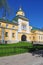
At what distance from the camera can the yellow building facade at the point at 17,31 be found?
3909 centimetres

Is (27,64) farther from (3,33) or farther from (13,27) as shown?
(13,27)

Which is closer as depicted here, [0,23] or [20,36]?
[0,23]

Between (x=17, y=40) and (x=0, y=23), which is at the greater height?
(x=0, y=23)

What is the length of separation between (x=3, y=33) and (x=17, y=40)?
6.29 metres

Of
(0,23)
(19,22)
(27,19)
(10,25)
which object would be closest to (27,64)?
(0,23)

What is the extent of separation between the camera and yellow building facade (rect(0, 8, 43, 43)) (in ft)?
128

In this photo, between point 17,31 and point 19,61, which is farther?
point 17,31

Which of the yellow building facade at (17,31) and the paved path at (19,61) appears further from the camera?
the yellow building facade at (17,31)

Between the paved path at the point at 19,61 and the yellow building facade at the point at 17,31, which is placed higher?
the yellow building facade at the point at 17,31

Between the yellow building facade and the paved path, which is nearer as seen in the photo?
the paved path

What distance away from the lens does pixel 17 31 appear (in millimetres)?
43656

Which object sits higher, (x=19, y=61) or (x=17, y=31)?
(x=17, y=31)

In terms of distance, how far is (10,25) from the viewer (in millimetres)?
41125

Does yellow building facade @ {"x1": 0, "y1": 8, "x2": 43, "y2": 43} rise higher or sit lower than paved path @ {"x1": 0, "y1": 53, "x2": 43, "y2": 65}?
higher
